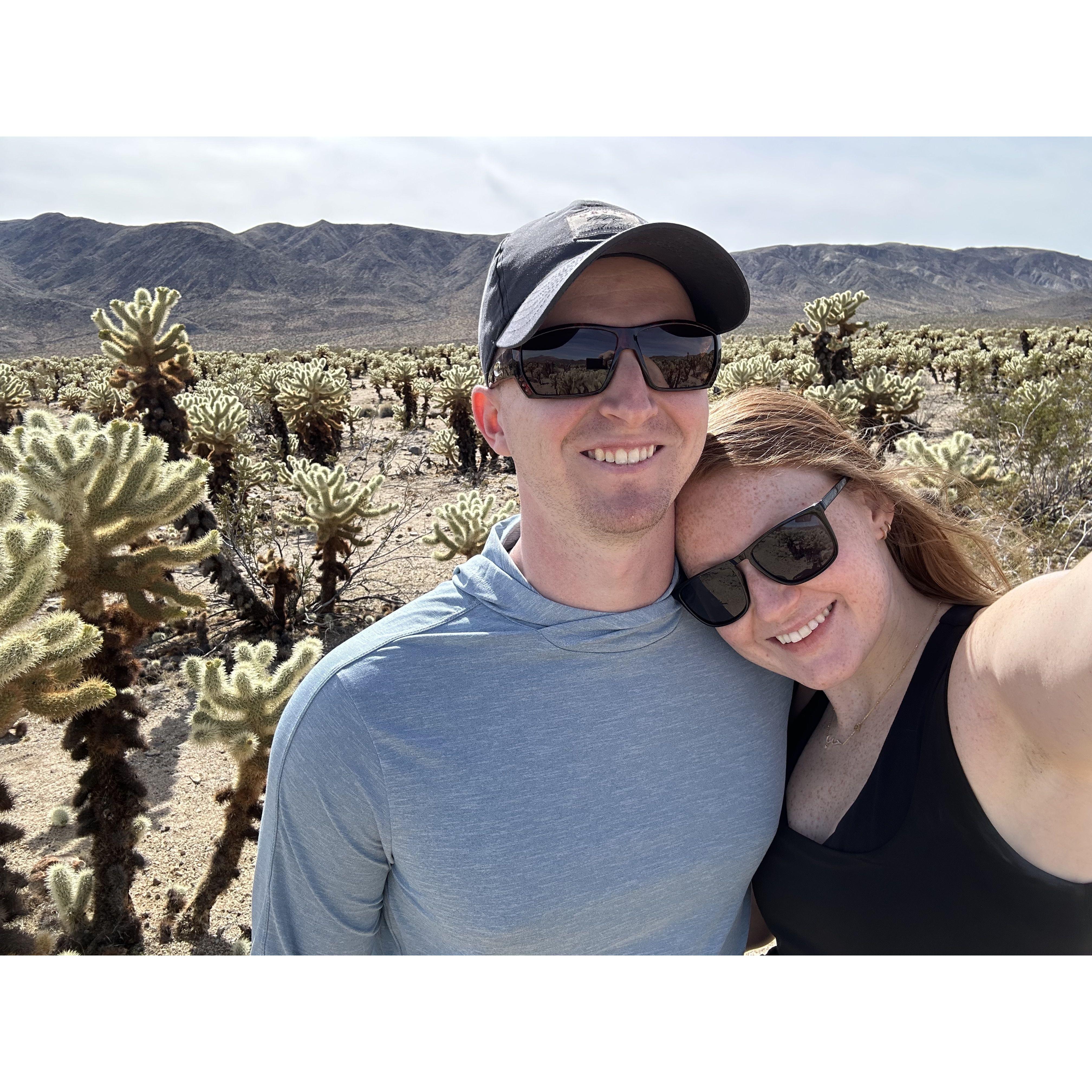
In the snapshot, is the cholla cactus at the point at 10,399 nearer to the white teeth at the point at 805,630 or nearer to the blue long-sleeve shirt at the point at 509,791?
the blue long-sleeve shirt at the point at 509,791

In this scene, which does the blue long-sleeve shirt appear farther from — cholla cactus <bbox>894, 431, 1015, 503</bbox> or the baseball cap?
cholla cactus <bbox>894, 431, 1015, 503</bbox>

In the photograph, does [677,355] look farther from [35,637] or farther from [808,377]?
[808,377]

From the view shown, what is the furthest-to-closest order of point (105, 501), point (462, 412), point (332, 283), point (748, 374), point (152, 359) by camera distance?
point (332, 283) < point (462, 412) < point (748, 374) < point (152, 359) < point (105, 501)

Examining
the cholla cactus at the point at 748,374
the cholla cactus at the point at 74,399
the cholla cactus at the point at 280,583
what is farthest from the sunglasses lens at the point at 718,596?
the cholla cactus at the point at 74,399

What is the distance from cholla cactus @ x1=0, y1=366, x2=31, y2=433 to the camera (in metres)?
16.4

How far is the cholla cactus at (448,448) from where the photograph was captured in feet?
49.1

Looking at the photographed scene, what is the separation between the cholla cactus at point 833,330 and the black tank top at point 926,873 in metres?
15.1

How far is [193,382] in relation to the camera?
23.6ft

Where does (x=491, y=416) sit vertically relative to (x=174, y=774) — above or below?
above

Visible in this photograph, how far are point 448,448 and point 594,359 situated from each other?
13664 millimetres

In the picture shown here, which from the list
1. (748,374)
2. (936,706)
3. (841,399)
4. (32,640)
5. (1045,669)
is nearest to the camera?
(1045,669)

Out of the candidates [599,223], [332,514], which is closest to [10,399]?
[332,514]

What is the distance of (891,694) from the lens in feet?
5.15

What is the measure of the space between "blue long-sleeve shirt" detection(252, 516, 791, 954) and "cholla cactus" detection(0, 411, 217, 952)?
2.51 meters
